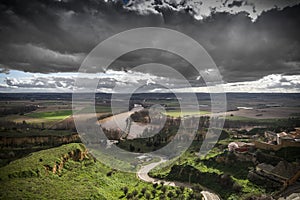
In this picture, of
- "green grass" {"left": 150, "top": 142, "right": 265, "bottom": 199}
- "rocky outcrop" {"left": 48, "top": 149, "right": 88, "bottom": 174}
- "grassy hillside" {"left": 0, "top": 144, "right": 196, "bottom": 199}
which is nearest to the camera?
"grassy hillside" {"left": 0, "top": 144, "right": 196, "bottom": 199}

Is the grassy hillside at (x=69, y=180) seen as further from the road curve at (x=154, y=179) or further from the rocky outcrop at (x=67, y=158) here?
the road curve at (x=154, y=179)

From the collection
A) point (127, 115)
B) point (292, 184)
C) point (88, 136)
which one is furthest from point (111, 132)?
point (292, 184)

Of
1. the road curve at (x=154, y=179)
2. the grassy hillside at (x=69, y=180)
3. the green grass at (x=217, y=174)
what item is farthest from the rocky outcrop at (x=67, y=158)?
the green grass at (x=217, y=174)

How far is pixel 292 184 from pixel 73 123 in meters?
46.4

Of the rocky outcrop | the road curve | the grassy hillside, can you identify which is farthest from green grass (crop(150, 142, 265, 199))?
the rocky outcrop

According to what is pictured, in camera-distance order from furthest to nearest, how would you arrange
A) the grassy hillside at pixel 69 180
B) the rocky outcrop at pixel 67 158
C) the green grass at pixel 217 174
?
→ the rocky outcrop at pixel 67 158, the green grass at pixel 217 174, the grassy hillside at pixel 69 180

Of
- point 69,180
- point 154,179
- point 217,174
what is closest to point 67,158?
point 69,180

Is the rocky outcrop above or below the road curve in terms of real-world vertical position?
above

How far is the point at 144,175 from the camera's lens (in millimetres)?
27000

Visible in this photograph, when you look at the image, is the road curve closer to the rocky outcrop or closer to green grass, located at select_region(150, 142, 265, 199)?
green grass, located at select_region(150, 142, 265, 199)

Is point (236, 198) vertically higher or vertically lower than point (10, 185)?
lower

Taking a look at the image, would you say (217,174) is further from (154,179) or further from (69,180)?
(69,180)

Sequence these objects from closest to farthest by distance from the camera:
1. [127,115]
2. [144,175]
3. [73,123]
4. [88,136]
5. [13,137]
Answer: [144,175] → [13,137] → [88,136] → [73,123] → [127,115]

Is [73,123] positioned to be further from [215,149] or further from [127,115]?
[215,149]
